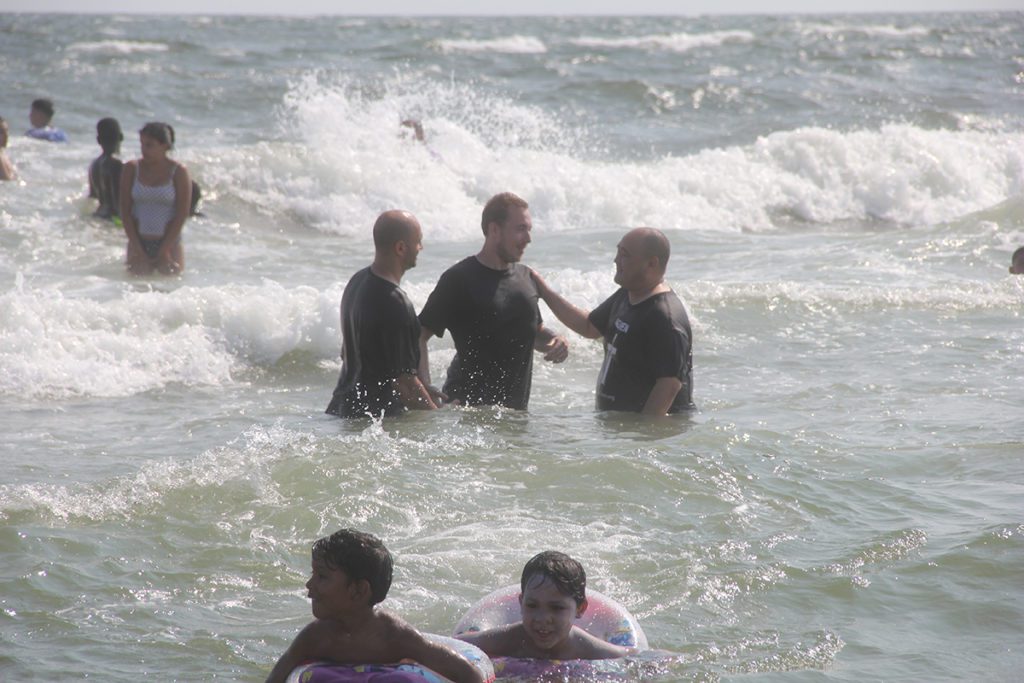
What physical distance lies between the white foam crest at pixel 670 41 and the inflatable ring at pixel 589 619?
36518 millimetres

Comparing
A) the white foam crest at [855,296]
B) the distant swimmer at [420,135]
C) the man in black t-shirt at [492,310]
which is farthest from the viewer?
the distant swimmer at [420,135]

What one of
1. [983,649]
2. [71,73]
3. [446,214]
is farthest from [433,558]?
[71,73]

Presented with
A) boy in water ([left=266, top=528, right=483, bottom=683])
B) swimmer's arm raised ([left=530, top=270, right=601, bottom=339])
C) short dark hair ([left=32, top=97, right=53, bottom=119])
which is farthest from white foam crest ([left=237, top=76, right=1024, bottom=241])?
boy in water ([left=266, top=528, right=483, bottom=683])

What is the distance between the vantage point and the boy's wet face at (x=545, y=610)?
4.36 metres

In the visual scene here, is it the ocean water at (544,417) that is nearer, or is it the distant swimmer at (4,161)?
the ocean water at (544,417)

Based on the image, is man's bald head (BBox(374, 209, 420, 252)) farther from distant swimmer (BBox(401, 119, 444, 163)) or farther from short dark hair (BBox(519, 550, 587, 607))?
distant swimmer (BBox(401, 119, 444, 163))

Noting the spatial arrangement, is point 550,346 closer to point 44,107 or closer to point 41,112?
point 44,107

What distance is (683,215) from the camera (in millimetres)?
18438

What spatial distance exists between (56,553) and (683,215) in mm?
13780

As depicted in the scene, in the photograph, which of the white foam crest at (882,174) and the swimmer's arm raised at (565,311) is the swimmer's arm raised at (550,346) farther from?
the white foam crest at (882,174)

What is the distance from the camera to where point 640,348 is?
7.09 meters

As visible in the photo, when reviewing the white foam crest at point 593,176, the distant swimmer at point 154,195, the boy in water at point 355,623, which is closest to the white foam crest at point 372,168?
the white foam crest at point 593,176

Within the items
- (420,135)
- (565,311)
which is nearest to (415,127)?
(420,135)

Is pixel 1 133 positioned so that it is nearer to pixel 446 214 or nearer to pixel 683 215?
pixel 446 214
